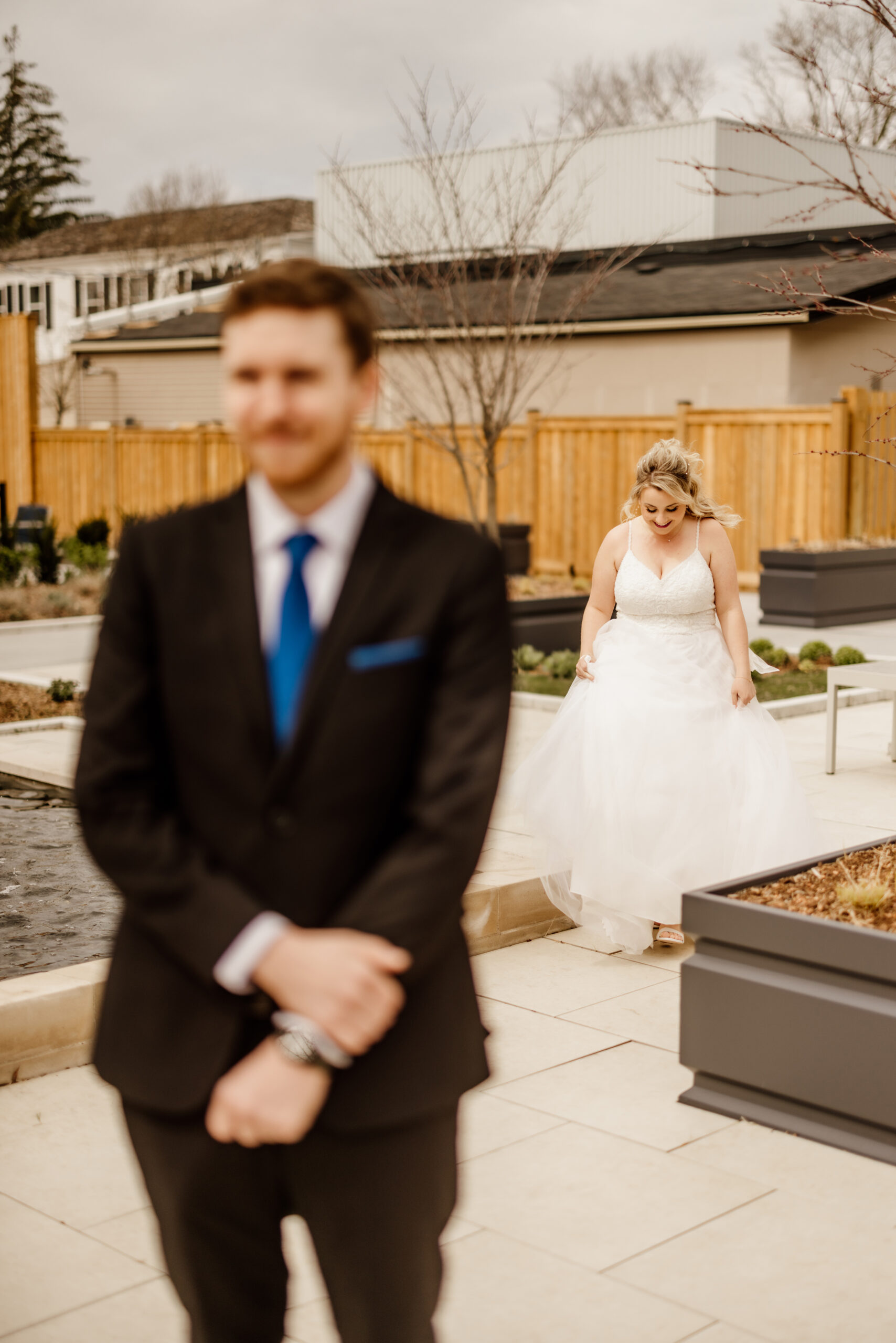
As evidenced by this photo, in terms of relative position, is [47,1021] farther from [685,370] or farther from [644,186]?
[644,186]

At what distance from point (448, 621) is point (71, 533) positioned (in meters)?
29.1

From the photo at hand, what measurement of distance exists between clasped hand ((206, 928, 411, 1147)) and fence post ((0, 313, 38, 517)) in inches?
1174

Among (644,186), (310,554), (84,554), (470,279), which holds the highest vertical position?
(644,186)

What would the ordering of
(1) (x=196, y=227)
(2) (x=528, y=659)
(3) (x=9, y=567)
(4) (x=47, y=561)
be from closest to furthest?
(2) (x=528, y=659) → (3) (x=9, y=567) → (4) (x=47, y=561) → (1) (x=196, y=227)

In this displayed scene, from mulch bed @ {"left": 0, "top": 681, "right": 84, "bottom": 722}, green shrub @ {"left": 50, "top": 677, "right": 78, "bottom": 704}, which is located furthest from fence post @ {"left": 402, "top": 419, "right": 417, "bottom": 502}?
green shrub @ {"left": 50, "top": 677, "right": 78, "bottom": 704}

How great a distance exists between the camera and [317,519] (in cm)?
193

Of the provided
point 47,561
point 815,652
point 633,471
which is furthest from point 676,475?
point 47,561

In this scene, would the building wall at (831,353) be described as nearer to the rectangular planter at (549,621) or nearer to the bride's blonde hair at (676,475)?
the rectangular planter at (549,621)

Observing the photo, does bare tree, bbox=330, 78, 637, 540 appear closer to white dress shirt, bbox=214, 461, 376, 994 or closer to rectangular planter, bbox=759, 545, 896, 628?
rectangular planter, bbox=759, 545, 896, 628

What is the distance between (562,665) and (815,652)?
8.07 feet

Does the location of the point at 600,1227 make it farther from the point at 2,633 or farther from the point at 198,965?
the point at 2,633

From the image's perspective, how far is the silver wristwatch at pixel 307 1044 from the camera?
1.85 m

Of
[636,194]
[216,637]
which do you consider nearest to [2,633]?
[216,637]

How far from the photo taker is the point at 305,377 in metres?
1.84
